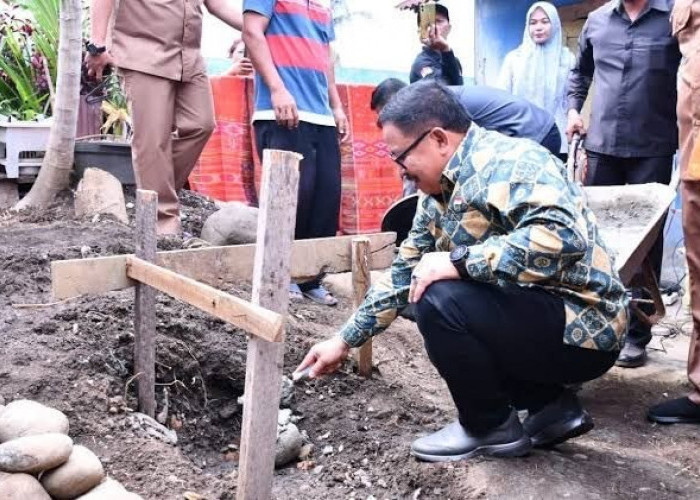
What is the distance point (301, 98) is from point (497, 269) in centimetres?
242

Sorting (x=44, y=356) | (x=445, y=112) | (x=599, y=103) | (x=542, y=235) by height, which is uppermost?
(x=599, y=103)

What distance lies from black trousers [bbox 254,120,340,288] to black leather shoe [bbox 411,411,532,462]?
2.03 m

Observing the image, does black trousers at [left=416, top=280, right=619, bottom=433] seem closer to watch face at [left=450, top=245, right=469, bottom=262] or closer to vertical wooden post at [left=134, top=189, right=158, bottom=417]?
watch face at [left=450, top=245, right=469, bottom=262]

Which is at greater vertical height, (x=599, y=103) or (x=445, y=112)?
(x=599, y=103)

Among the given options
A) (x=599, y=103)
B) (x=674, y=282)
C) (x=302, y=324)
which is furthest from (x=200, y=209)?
(x=674, y=282)

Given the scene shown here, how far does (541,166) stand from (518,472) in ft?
3.00

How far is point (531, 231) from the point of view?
2086 mm

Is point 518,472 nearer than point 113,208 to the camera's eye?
Yes

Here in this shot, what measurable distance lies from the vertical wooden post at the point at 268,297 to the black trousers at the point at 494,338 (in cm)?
47

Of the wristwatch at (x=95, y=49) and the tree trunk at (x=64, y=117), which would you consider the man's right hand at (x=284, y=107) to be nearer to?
the wristwatch at (x=95, y=49)

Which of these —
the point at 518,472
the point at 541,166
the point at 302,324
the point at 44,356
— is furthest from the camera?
the point at 302,324

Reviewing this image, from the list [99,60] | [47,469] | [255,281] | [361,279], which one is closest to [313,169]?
[361,279]

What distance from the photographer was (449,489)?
7.93ft

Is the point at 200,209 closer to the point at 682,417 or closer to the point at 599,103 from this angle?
the point at 599,103
